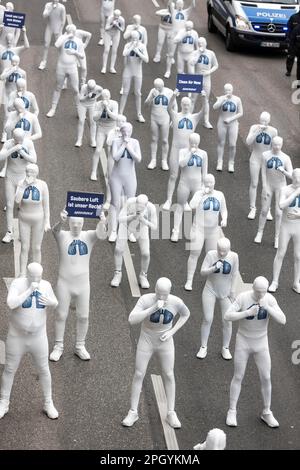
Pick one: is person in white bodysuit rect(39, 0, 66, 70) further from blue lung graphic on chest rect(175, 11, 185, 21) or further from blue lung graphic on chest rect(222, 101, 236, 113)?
blue lung graphic on chest rect(222, 101, 236, 113)

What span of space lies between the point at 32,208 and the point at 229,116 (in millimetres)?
6308

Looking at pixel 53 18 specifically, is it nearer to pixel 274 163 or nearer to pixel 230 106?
pixel 230 106

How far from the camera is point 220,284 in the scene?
602 inches

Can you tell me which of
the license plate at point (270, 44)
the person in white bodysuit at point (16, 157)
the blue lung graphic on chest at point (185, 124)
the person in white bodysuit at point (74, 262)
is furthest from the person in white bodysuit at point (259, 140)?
the license plate at point (270, 44)

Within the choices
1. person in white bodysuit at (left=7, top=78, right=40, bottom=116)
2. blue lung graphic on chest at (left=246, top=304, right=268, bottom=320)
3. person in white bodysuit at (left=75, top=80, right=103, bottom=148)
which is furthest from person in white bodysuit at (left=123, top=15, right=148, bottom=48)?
blue lung graphic on chest at (left=246, top=304, right=268, bottom=320)

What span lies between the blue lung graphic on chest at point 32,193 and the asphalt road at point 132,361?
1.63 meters

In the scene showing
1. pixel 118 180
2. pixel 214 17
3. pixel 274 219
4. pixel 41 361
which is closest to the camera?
pixel 41 361

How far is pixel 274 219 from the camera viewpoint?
68.8 ft

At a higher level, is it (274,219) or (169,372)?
(169,372)

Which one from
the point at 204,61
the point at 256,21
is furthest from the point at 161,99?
the point at 256,21
